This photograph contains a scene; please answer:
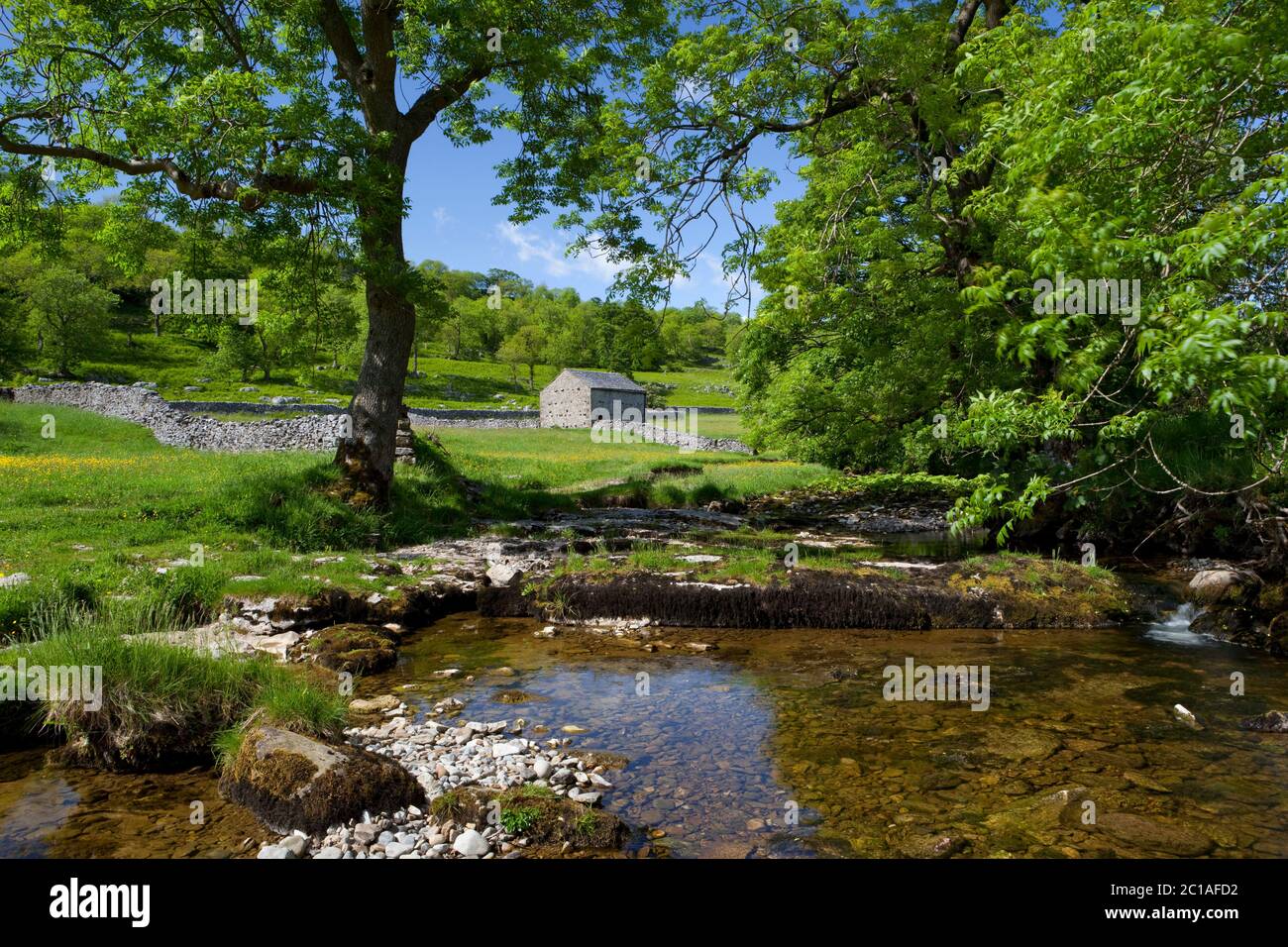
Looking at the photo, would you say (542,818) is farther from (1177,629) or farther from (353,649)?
(1177,629)

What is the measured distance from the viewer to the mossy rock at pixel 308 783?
499 cm

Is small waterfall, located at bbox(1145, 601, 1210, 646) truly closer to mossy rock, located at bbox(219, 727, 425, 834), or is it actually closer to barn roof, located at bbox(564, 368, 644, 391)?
mossy rock, located at bbox(219, 727, 425, 834)

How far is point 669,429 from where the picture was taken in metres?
62.2

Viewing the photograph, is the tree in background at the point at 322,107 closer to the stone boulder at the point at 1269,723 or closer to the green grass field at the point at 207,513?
the green grass field at the point at 207,513

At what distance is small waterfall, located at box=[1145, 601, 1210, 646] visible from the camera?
10359mm

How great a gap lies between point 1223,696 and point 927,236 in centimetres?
999

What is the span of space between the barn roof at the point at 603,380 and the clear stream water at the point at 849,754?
59772 millimetres

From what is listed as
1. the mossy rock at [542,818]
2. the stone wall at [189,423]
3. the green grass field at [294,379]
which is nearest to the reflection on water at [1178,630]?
the mossy rock at [542,818]

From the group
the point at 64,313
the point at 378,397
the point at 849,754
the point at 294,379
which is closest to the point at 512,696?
the point at 849,754

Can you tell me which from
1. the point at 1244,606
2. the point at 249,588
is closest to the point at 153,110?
the point at 249,588

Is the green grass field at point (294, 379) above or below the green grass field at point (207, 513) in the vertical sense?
above

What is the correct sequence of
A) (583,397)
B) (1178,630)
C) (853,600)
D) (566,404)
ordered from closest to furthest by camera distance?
(1178,630), (853,600), (583,397), (566,404)

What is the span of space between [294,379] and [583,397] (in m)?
32.9

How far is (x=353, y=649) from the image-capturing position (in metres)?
8.93
